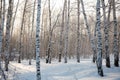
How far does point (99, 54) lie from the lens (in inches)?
576

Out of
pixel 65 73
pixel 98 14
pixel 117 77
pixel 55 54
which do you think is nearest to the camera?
pixel 117 77

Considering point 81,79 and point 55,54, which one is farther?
point 55,54

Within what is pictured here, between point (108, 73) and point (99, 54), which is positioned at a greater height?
point (99, 54)

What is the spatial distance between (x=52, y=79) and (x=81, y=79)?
7.44 ft

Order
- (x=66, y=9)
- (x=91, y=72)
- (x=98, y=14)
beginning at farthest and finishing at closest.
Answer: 1. (x=66, y=9)
2. (x=91, y=72)
3. (x=98, y=14)

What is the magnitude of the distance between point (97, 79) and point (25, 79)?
17.3 ft

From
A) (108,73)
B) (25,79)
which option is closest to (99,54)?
(108,73)

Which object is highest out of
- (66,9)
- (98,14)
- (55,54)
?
(66,9)

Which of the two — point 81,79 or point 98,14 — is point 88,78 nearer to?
point 81,79

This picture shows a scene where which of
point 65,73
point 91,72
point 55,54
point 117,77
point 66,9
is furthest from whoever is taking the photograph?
point 55,54

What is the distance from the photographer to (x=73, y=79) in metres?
14.9

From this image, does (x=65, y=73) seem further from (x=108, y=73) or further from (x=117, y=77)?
(x=117, y=77)

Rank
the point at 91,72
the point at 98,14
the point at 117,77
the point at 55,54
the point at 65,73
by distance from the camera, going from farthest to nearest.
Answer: the point at 55,54, the point at 65,73, the point at 91,72, the point at 98,14, the point at 117,77

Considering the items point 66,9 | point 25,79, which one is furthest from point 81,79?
point 66,9
